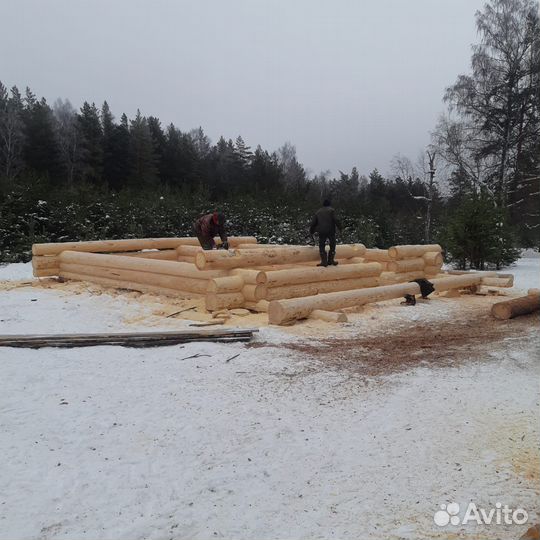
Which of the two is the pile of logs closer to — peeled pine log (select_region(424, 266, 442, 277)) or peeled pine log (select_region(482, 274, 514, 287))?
peeled pine log (select_region(424, 266, 442, 277))

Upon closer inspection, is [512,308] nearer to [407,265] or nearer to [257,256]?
[407,265]

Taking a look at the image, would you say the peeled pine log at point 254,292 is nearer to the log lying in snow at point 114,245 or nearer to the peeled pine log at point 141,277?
the peeled pine log at point 141,277

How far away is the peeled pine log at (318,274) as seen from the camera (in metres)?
8.24

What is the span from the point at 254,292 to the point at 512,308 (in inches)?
161

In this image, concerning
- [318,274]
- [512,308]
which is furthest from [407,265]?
[512,308]

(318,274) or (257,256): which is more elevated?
(257,256)

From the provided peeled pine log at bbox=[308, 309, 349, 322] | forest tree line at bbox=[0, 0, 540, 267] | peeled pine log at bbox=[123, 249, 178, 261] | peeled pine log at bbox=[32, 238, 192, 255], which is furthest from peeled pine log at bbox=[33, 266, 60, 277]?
peeled pine log at bbox=[308, 309, 349, 322]

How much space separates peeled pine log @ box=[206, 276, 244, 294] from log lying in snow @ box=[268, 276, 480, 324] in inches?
41.2

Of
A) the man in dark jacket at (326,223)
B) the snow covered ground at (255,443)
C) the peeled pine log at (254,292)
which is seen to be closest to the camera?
the snow covered ground at (255,443)

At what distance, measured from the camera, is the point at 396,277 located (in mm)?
11164

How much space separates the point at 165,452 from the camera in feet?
10.5

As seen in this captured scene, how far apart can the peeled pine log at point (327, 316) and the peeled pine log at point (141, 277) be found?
2.15 meters

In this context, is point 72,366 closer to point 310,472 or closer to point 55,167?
point 310,472

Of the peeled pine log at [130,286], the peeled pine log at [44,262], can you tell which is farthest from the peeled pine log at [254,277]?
the peeled pine log at [44,262]
